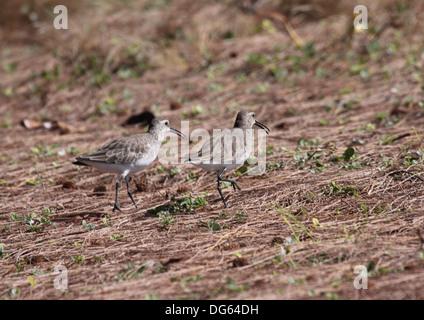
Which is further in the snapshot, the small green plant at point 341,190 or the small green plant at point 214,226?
the small green plant at point 341,190

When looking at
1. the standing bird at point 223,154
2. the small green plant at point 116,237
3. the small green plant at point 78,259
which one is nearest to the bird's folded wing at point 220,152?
the standing bird at point 223,154

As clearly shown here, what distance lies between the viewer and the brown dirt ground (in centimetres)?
478

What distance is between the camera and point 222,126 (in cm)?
930

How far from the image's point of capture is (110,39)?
1289cm

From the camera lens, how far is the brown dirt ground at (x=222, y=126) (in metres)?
4.78

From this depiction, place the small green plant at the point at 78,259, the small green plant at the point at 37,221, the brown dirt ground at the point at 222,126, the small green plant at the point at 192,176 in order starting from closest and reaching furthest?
1. the brown dirt ground at the point at 222,126
2. the small green plant at the point at 78,259
3. the small green plant at the point at 37,221
4. the small green plant at the point at 192,176

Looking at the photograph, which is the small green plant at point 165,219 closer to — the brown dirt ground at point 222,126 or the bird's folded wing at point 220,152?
the brown dirt ground at point 222,126

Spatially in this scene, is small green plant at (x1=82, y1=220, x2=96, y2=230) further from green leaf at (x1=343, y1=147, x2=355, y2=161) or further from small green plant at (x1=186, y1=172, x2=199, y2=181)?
green leaf at (x1=343, y1=147, x2=355, y2=161)

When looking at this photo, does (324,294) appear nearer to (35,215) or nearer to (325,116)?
(35,215)

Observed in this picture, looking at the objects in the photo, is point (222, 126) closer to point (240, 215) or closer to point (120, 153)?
point (120, 153)

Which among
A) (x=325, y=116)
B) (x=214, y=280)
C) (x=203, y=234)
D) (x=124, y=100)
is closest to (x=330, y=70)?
(x=325, y=116)

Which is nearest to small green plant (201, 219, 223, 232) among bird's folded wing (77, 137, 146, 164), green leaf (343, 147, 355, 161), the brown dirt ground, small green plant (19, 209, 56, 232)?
the brown dirt ground

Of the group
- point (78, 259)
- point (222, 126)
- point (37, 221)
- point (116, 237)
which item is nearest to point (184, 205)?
point (116, 237)

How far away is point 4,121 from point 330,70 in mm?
6510
